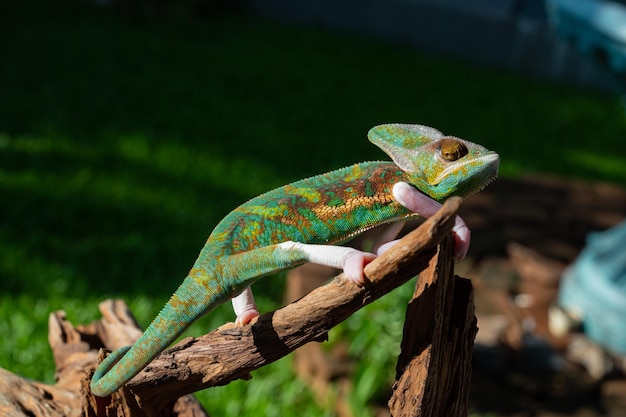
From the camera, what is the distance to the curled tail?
158 cm

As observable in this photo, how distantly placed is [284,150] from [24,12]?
3955 millimetres

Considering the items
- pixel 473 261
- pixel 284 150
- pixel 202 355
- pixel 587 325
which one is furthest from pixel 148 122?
pixel 202 355

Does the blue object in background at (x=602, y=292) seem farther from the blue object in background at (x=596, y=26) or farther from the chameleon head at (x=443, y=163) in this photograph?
the chameleon head at (x=443, y=163)

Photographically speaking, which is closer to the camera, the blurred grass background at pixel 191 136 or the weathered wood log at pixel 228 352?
the weathered wood log at pixel 228 352

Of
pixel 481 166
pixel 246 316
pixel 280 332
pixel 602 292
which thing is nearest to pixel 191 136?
pixel 602 292

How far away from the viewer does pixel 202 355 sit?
5.75 feet

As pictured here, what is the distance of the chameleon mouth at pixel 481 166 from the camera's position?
157 centimetres

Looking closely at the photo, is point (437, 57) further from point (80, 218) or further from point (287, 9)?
point (80, 218)

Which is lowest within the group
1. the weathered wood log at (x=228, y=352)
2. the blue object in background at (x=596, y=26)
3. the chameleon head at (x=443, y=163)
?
the weathered wood log at (x=228, y=352)

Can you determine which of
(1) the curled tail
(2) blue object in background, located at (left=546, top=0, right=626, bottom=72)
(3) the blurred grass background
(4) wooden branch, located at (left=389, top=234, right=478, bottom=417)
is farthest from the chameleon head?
(2) blue object in background, located at (left=546, top=0, right=626, bottom=72)

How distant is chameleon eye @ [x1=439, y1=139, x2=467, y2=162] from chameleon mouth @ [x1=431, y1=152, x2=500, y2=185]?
1cm

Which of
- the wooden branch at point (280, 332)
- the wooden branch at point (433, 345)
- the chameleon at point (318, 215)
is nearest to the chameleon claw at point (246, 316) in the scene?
the wooden branch at point (280, 332)

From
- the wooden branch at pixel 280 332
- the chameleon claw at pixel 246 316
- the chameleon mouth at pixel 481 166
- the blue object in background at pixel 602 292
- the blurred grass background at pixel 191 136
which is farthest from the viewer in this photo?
the blue object in background at pixel 602 292

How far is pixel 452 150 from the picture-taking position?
5.23 ft
